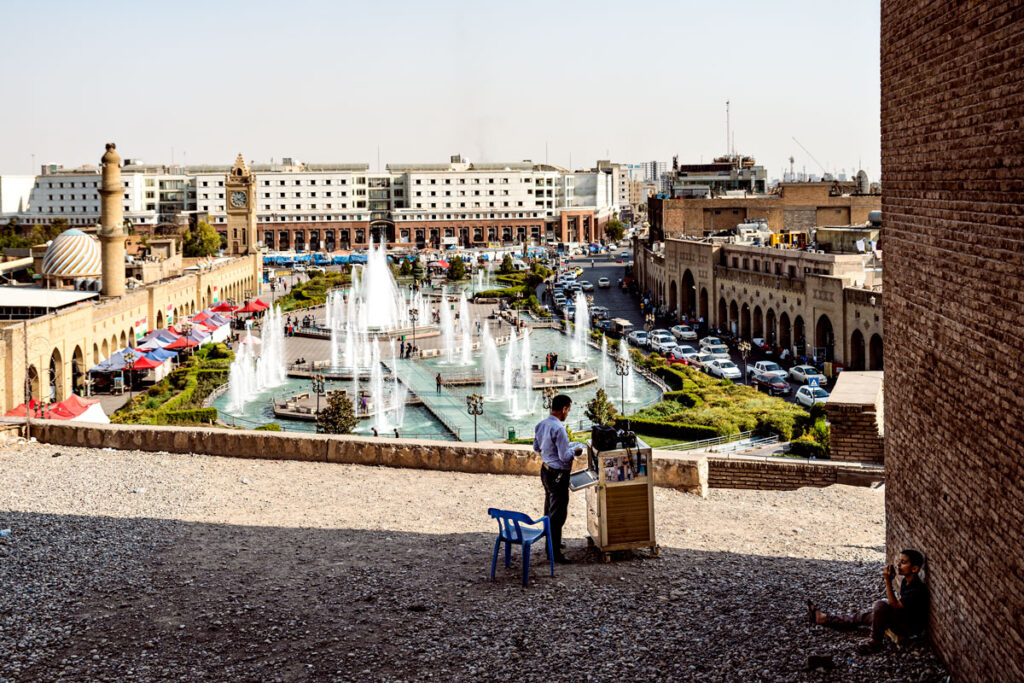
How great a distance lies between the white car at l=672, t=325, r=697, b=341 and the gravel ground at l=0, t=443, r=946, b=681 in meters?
31.6

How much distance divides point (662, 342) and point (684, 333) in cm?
437

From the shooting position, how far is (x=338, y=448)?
1307 cm

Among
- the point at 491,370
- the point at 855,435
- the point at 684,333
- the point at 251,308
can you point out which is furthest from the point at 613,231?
the point at 855,435

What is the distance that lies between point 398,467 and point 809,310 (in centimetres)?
2670

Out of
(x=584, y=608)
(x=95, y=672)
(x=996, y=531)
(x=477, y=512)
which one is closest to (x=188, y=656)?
(x=95, y=672)

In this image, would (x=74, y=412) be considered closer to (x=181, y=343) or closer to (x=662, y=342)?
(x=181, y=343)

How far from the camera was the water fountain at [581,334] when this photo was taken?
39.5 m

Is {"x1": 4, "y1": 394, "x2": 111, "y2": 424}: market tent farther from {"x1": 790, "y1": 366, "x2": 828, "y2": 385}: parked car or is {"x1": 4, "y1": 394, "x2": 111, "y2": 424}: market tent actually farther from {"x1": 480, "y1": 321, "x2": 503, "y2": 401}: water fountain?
{"x1": 790, "y1": 366, "x2": 828, "y2": 385}: parked car

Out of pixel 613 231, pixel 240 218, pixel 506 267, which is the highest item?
pixel 613 231

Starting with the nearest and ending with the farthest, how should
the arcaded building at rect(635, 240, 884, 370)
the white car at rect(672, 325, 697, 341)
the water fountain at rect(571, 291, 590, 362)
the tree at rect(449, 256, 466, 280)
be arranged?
the arcaded building at rect(635, 240, 884, 370)
the water fountain at rect(571, 291, 590, 362)
the white car at rect(672, 325, 697, 341)
the tree at rect(449, 256, 466, 280)

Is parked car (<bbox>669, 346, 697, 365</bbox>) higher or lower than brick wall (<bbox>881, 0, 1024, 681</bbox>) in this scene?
lower

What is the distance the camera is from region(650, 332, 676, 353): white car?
39069 millimetres

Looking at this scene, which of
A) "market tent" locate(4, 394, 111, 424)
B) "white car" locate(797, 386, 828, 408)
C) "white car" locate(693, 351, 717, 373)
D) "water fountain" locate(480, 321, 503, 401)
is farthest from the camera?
"white car" locate(693, 351, 717, 373)

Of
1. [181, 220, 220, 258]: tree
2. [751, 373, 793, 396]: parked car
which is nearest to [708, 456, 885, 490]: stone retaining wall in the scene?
[751, 373, 793, 396]: parked car
